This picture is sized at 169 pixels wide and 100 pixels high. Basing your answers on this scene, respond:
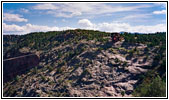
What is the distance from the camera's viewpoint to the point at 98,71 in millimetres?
57656

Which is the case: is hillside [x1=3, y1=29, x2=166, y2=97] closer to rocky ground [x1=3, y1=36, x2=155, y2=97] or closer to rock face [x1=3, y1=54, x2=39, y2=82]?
rocky ground [x1=3, y1=36, x2=155, y2=97]

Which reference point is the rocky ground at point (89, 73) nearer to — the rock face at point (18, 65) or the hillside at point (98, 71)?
the hillside at point (98, 71)

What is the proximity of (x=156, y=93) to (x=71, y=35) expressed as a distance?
52.0m

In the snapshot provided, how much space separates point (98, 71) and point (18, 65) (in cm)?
→ 3202

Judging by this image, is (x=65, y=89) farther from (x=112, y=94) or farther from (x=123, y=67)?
(x=123, y=67)

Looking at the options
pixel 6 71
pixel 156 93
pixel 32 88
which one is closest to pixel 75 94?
pixel 32 88

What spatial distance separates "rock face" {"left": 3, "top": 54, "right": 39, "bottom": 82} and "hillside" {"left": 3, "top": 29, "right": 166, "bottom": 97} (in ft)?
8.70

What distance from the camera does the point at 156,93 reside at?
139 ft

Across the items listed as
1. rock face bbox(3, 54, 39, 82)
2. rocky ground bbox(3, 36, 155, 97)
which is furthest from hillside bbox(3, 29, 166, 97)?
rock face bbox(3, 54, 39, 82)

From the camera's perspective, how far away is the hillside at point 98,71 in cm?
5097

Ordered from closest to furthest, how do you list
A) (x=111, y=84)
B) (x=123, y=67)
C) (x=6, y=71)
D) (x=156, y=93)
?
(x=156, y=93) < (x=111, y=84) < (x=123, y=67) < (x=6, y=71)

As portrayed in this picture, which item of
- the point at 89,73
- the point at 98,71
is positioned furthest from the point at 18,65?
the point at 98,71

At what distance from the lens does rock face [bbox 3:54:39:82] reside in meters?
74.8

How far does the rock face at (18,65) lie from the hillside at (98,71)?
8.70 ft
